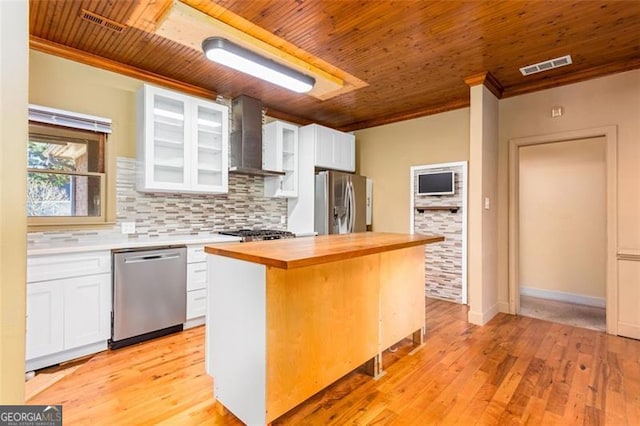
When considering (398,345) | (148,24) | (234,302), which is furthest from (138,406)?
(148,24)

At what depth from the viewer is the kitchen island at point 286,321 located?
1.60 meters

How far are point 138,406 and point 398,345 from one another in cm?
205

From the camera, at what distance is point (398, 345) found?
284 cm

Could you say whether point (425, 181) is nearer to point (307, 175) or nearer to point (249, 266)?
point (307, 175)

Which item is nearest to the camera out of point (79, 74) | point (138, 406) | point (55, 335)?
point (138, 406)

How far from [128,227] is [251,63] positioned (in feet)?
6.85

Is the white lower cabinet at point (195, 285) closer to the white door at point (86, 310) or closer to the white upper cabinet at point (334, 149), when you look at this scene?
the white door at point (86, 310)

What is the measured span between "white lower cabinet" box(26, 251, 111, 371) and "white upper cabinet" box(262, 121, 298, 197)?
2340 mm

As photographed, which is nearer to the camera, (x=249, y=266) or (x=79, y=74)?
(x=249, y=266)

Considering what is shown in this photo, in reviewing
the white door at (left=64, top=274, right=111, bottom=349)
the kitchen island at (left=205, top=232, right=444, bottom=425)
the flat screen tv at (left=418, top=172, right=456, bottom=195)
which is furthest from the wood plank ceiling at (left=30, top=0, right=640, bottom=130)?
the white door at (left=64, top=274, right=111, bottom=349)

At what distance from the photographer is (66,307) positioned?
8.05 feet

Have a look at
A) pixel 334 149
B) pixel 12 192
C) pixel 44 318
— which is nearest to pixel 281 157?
pixel 334 149

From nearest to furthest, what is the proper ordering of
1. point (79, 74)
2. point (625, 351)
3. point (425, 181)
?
point (625, 351) → point (79, 74) → point (425, 181)

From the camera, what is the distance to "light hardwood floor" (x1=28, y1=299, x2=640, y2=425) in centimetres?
183
